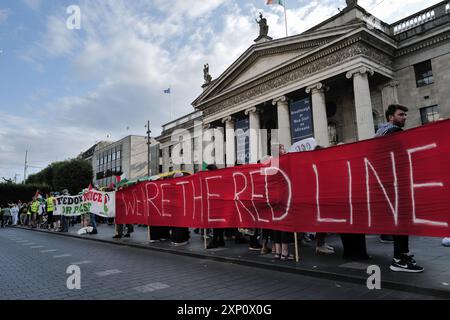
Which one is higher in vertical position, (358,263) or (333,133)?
(333,133)

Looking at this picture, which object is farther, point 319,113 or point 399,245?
point 319,113

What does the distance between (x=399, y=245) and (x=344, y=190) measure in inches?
43.4

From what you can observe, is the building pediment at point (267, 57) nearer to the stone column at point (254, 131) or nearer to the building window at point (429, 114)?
the stone column at point (254, 131)

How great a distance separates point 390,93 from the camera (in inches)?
838

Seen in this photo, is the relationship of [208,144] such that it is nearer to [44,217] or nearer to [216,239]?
[44,217]

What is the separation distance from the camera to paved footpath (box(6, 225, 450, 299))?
385 cm

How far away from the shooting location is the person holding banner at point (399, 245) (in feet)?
14.4

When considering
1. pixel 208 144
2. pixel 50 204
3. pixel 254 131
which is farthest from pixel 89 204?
pixel 208 144

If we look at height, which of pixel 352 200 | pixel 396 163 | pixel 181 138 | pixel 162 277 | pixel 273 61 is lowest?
pixel 162 277

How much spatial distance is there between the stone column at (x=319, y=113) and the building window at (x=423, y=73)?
19.2 ft

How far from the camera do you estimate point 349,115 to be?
23.7m

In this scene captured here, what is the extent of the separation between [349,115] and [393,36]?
20.0 feet
